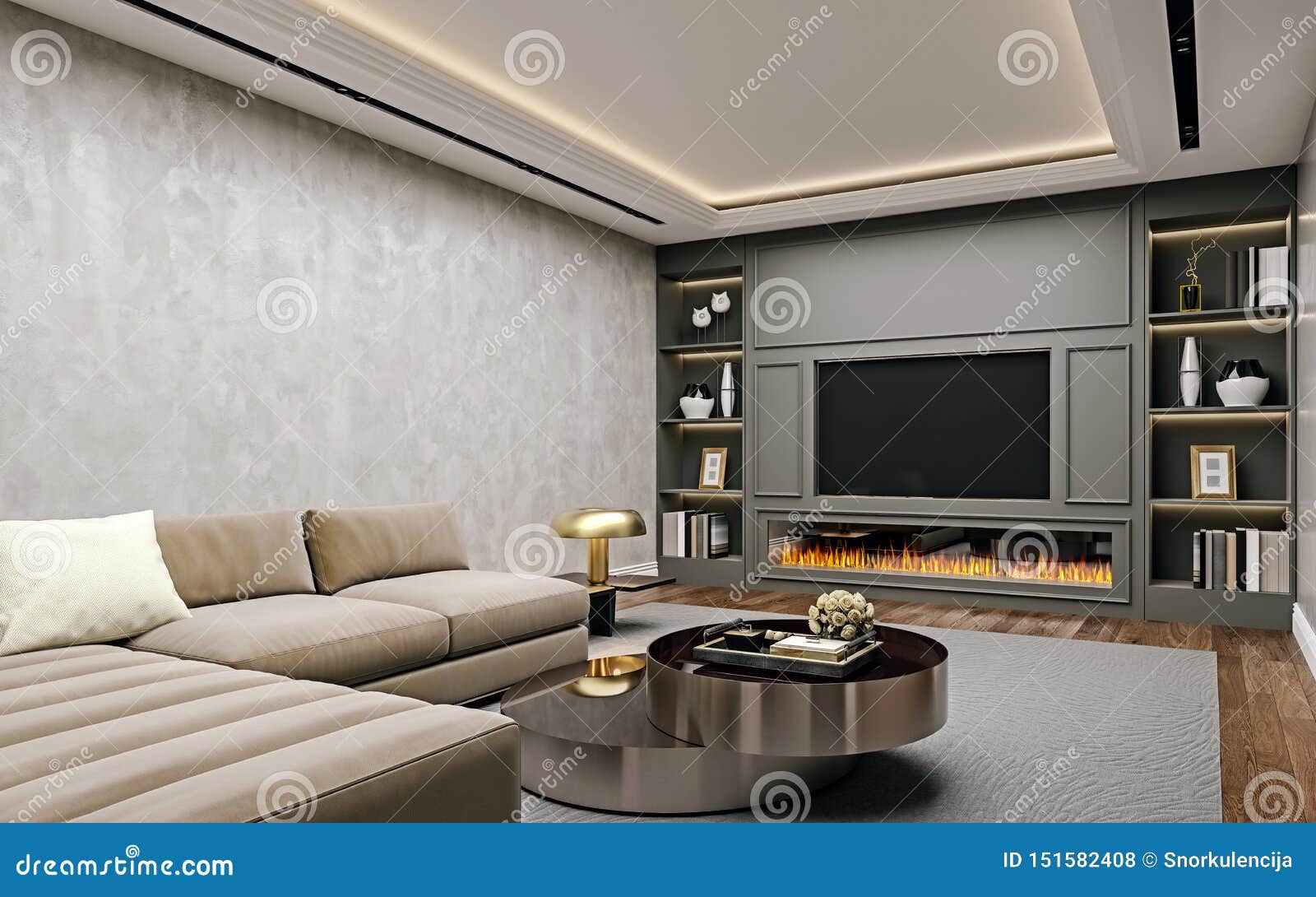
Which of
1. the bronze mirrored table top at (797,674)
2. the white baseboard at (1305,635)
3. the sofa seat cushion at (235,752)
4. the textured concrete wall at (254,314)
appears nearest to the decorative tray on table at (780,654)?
the bronze mirrored table top at (797,674)

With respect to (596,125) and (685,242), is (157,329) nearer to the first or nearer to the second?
(596,125)

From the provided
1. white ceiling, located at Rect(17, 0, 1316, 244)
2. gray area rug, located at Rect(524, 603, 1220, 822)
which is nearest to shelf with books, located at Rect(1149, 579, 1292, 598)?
gray area rug, located at Rect(524, 603, 1220, 822)

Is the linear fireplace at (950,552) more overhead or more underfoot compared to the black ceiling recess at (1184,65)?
more underfoot

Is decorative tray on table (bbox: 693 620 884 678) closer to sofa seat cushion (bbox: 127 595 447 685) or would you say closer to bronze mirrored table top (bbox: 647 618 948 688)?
bronze mirrored table top (bbox: 647 618 948 688)

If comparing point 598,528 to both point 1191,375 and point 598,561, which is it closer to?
point 598,561

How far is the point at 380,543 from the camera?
3691 millimetres

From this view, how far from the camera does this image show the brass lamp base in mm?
4738

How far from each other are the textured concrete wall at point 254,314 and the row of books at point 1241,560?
362 cm

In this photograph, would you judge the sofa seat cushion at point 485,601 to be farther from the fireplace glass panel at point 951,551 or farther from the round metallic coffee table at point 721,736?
the fireplace glass panel at point 951,551

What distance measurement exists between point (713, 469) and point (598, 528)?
88.8 inches

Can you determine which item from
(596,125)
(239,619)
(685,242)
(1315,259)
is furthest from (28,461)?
(1315,259)

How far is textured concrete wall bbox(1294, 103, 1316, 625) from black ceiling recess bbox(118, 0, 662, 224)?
140 inches

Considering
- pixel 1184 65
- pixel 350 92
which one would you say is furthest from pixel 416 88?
pixel 1184 65

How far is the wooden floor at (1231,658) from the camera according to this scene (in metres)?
2.63
